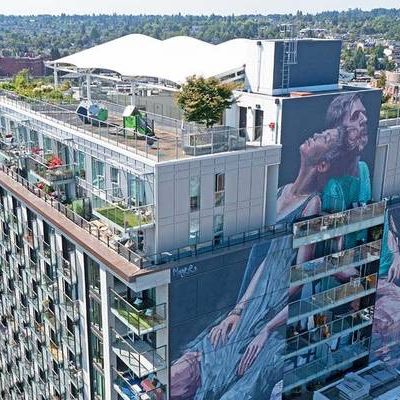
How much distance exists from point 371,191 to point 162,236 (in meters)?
15.3

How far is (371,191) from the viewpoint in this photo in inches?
1409

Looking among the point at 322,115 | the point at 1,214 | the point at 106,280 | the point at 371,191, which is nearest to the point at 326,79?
the point at 322,115

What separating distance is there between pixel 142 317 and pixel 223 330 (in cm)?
459

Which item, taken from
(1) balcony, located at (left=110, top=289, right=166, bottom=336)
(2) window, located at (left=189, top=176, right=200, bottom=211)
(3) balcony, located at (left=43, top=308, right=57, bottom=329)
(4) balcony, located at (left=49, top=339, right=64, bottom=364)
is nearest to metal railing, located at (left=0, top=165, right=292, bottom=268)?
(2) window, located at (left=189, top=176, right=200, bottom=211)

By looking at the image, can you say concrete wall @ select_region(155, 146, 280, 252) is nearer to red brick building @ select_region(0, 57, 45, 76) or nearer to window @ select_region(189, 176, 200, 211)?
window @ select_region(189, 176, 200, 211)

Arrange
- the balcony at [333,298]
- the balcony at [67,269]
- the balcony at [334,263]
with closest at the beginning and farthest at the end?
the balcony at [334,263] < the balcony at [67,269] < the balcony at [333,298]

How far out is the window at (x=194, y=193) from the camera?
27.5 metres

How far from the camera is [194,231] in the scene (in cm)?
2847

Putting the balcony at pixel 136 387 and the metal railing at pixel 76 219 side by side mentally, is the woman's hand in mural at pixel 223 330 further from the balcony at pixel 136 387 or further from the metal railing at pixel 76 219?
the metal railing at pixel 76 219

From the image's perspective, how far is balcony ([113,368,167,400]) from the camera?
28.5 meters

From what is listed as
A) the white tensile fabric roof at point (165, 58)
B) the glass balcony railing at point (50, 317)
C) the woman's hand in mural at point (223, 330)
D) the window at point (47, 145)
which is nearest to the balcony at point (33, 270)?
the glass balcony railing at point (50, 317)

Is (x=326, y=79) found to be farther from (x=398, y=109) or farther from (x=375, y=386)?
(x=375, y=386)

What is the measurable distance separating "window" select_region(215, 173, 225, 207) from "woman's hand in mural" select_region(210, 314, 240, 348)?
5.89m

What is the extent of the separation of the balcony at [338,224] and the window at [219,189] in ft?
15.8
